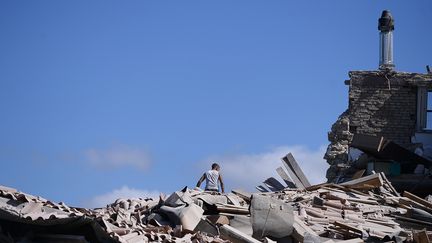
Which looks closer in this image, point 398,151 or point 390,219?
point 390,219

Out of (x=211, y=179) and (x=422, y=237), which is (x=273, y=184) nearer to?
(x=211, y=179)

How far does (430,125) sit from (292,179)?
5.76 meters

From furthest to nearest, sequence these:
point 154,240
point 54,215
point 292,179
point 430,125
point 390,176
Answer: point 430,125
point 390,176
point 292,179
point 154,240
point 54,215

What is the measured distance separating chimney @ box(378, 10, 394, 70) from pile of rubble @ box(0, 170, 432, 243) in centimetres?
719

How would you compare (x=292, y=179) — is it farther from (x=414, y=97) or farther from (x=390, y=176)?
(x=414, y=97)

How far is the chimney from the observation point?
2714 cm

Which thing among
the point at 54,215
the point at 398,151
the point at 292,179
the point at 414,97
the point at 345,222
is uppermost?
the point at 414,97

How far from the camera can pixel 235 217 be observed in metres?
16.0

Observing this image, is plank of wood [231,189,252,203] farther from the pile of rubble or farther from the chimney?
the chimney

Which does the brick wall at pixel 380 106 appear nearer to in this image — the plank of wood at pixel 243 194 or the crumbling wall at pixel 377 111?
the crumbling wall at pixel 377 111

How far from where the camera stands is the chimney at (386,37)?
89.0 feet

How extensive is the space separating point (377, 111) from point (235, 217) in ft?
37.7

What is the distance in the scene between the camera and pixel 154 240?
1405cm

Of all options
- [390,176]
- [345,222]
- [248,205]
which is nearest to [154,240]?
[248,205]
